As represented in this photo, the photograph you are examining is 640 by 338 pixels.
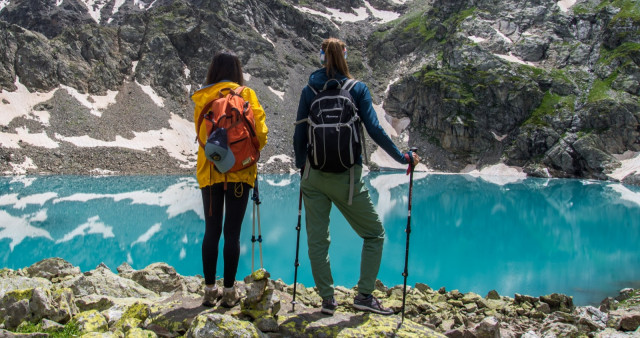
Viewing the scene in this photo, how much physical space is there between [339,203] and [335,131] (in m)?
0.79

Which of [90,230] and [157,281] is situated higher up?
[157,281]

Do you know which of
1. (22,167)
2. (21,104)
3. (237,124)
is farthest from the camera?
(21,104)

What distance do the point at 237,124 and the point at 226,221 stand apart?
1.04 m

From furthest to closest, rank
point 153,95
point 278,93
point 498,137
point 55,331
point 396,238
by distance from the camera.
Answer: point 278,93 < point 498,137 < point 153,95 < point 396,238 < point 55,331

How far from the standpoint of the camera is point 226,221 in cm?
429

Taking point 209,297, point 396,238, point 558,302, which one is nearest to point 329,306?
point 209,297

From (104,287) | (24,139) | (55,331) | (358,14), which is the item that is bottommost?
(104,287)

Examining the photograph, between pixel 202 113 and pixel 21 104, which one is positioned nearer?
pixel 202 113

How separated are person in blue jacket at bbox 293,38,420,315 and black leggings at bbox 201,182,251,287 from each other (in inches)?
28.6

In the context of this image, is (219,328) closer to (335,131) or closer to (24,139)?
(335,131)

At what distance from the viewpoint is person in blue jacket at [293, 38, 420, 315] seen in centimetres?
423

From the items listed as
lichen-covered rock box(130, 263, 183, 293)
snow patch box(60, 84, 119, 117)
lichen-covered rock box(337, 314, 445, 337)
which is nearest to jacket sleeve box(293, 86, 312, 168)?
lichen-covered rock box(337, 314, 445, 337)

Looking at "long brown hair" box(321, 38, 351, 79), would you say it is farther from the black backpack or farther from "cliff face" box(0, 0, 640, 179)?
A: "cliff face" box(0, 0, 640, 179)

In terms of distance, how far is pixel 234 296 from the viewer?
4.39 metres
